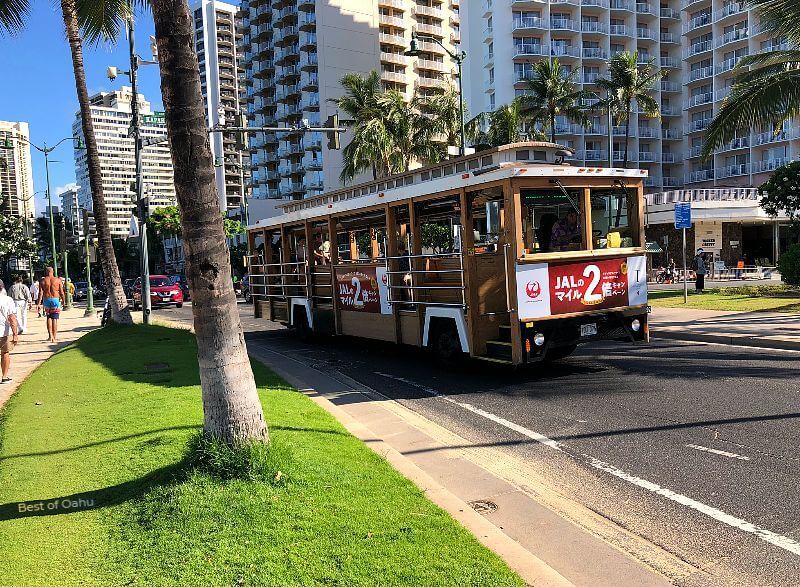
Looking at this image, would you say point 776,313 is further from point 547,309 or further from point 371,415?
point 371,415

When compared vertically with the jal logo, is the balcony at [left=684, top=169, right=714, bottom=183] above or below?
above

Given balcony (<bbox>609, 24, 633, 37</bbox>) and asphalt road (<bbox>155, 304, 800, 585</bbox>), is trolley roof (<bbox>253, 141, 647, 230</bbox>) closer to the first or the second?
asphalt road (<bbox>155, 304, 800, 585</bbox>)

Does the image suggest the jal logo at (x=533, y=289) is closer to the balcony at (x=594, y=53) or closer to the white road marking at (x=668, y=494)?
the white road marking at (x=668, y=494)

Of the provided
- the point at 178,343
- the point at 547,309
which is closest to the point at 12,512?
the point at 547,309

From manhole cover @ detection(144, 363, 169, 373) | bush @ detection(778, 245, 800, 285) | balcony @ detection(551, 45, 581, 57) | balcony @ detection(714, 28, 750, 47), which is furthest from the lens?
balcony @ detection(551, 45, 581, 57)

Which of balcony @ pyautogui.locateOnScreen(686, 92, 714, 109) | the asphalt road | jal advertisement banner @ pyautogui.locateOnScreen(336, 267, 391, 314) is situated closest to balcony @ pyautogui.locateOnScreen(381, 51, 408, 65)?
balcony @ pyautogui.locateOnScreen(686, 92, 714, 109)

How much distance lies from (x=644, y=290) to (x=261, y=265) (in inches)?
418

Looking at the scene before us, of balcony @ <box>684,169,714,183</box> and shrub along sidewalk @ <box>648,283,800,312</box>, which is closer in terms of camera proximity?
shrub along sidewalk @ <box>648,283,800,312</box>

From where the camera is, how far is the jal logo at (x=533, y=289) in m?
8.96

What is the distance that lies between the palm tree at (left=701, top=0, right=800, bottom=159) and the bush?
5150 millimetres

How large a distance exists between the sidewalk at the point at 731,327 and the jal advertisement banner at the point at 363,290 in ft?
21.0

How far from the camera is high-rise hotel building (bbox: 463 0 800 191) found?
6369cm

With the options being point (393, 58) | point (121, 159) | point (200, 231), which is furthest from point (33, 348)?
point (121, 159)

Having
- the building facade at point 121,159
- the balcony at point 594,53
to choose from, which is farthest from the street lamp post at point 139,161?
the balcony at point 594,53
